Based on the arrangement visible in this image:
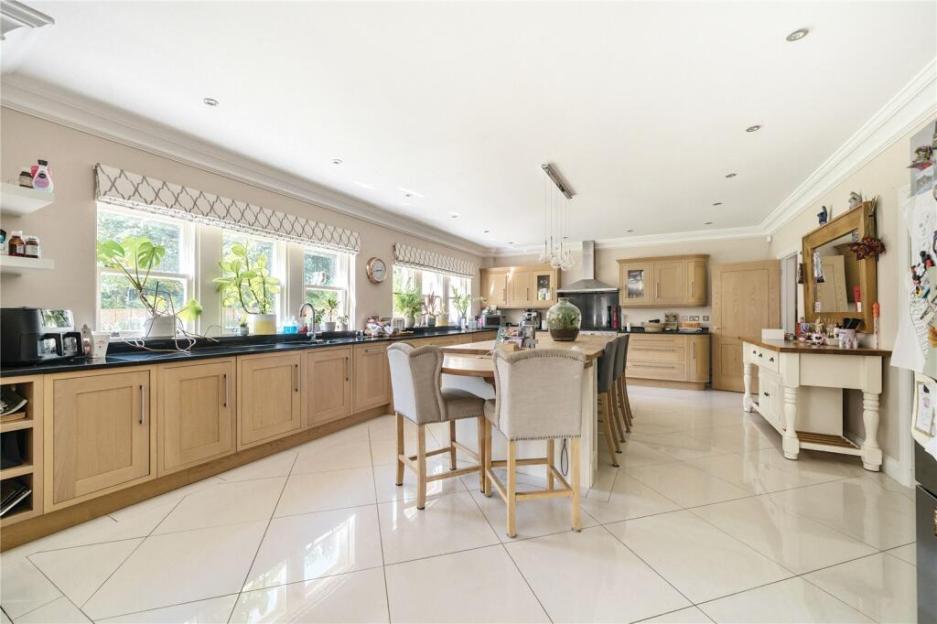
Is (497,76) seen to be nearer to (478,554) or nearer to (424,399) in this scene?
(424,399)

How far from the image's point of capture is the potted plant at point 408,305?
5504mm

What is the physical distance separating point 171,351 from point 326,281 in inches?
72.3

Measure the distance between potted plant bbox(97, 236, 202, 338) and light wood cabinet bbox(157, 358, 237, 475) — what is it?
0.62 metres

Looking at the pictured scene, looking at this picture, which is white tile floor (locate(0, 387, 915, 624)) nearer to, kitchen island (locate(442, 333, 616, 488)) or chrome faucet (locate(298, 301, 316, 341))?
kitchen island (locate(442, 333, 616, 488))

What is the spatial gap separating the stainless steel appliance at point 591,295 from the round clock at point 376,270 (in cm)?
337

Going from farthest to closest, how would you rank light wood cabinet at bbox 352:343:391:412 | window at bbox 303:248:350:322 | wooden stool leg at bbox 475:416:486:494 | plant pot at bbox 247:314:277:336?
window at bbox 303:248:350:322 → light wood cabinet at bbox 352:343:391:412 → plant pot at bbox 247:314:277:336 → wooden stool leg at bbox 475:416:486:494

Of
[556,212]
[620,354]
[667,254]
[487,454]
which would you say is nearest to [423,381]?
[487,454]

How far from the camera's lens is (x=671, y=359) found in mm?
5863

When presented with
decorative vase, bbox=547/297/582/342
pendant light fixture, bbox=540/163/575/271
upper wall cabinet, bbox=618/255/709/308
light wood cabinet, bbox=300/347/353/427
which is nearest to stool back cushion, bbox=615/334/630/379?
decorative vase, bbox=547/297/582/342

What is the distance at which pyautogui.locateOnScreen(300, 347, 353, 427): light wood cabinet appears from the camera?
11.0 feet

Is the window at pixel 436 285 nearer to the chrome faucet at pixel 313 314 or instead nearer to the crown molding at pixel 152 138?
the crown molding at pixel 152 138

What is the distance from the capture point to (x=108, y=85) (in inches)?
88.0

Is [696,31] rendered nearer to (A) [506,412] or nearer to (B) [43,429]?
(A) [506,412]

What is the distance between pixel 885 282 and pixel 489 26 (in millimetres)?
3239
